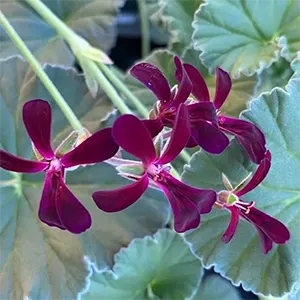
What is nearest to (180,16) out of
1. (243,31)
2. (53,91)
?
(243,31)

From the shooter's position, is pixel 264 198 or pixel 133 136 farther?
pixel 264 198

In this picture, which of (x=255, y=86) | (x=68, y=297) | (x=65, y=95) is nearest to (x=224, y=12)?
(x=255, y=86)

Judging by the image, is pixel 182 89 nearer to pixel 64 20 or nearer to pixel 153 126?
pixel 153 126

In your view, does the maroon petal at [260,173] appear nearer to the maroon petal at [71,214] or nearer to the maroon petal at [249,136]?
the maroon petal at [249,136]

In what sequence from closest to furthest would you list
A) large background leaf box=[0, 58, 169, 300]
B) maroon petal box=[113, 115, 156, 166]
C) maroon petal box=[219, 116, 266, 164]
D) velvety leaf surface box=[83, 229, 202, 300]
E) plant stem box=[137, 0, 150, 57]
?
maroon petal box=[113, 115, 156, 166], maroon petal box=[219, 116, 266, 164], large background leaf box=[0, 58, 169, 300], velvety leaf surface box=[83, 229, 202, 300], plant stem box=[137, 0, 150, 57]

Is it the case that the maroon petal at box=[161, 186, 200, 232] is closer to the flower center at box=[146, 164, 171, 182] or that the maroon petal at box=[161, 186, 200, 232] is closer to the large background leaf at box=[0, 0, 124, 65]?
the flower center at box=[146, 164, 171, 182]

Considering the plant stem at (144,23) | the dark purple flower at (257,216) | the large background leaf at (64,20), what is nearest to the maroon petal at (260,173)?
the dark purple flower at (257,216)

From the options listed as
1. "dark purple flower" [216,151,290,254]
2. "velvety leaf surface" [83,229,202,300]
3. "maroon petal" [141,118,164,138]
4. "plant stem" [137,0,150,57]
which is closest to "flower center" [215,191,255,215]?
"dark purple flower" [216,151,290,254]
